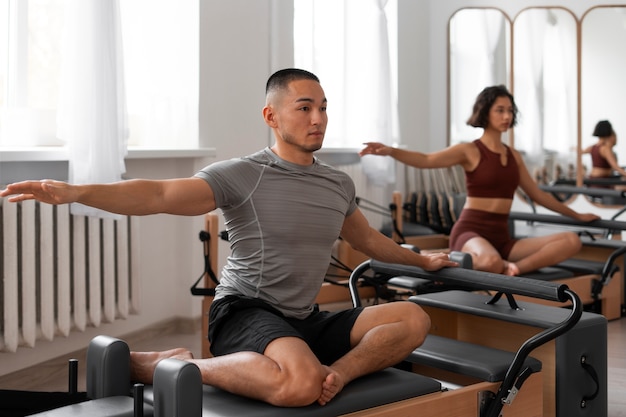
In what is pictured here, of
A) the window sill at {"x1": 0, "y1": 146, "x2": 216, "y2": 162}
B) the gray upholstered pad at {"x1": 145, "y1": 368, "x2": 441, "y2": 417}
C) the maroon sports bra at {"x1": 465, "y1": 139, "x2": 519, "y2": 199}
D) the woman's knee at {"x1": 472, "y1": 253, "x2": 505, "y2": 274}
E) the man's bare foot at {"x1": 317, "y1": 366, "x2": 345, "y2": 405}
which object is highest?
the window sill at {"x1": 0, "y1": 146, "x2": 216, "y2": 162}

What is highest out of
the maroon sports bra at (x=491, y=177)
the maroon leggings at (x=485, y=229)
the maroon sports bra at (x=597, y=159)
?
the maroon sports bra at (x=597, y=159)

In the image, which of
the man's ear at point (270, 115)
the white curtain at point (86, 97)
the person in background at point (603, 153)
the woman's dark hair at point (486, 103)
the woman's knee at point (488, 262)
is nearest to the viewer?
the man's ear at point (270, 115)

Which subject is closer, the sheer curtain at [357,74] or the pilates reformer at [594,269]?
the pilates reformer at [594,269]

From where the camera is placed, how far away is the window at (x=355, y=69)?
592 centimetres

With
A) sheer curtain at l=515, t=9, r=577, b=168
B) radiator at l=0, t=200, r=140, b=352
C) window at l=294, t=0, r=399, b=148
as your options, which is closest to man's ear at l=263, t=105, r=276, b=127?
radiator at l=0, t=200, r=140, b=352

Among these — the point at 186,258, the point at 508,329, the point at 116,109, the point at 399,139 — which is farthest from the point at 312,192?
the point at 399,139

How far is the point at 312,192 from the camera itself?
8.11ft

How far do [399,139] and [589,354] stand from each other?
3.69 metres

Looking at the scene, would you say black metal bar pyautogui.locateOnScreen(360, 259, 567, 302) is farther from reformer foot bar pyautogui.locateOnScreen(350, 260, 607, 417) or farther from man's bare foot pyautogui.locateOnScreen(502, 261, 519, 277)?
man's bare foot pyautogui.locateOnScreen(502, 261, 519, 277)

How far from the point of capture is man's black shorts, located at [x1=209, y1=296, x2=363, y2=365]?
2.28 metres

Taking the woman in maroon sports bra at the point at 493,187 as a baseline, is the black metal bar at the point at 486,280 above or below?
below

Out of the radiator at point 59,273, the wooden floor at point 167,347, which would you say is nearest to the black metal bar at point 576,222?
the wooden floor at point 167,347

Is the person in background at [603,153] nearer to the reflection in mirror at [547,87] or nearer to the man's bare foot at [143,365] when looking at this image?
the reflection in mirror at [547,87]

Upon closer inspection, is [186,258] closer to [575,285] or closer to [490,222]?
[490,222]
